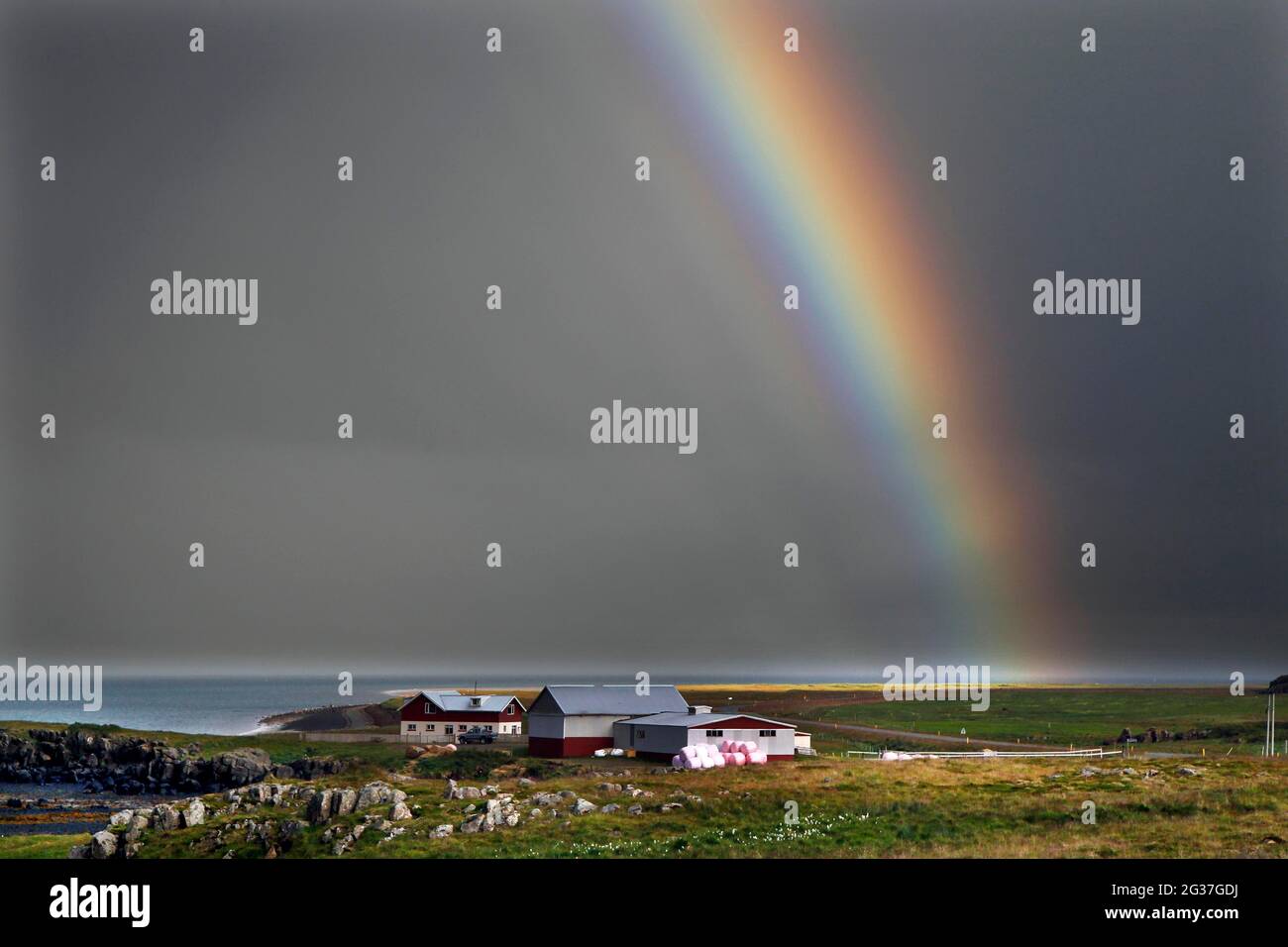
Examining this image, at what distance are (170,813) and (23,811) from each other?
2654cm

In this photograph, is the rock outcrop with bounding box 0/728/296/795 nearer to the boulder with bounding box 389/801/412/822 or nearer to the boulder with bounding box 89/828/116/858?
the boulder with bounding box 89/828/116/858

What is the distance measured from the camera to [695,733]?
69562 millimetres

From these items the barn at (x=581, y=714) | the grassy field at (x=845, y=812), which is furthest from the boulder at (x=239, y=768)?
the barn at (x=581, y=714)

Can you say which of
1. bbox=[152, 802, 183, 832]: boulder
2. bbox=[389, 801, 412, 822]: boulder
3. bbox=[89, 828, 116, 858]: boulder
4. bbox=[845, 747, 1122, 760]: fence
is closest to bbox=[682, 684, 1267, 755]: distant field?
bbox=[845, 747, 1122, 760]: fence

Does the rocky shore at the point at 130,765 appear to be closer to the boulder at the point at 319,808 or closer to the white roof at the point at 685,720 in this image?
the white roof at the point at 685,720

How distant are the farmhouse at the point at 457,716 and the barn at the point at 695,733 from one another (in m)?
18.9

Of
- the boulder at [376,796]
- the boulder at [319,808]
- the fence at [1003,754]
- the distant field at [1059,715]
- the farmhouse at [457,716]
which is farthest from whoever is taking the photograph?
the distant field at [1059,715]

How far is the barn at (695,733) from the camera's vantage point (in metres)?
69.6

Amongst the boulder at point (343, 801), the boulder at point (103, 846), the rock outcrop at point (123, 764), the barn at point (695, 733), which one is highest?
the barn at point (695, 733)

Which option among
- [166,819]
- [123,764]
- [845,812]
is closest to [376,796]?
[166,819]

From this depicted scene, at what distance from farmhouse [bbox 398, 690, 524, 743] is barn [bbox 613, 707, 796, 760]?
18.9m

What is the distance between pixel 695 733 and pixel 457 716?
92.5 ft
